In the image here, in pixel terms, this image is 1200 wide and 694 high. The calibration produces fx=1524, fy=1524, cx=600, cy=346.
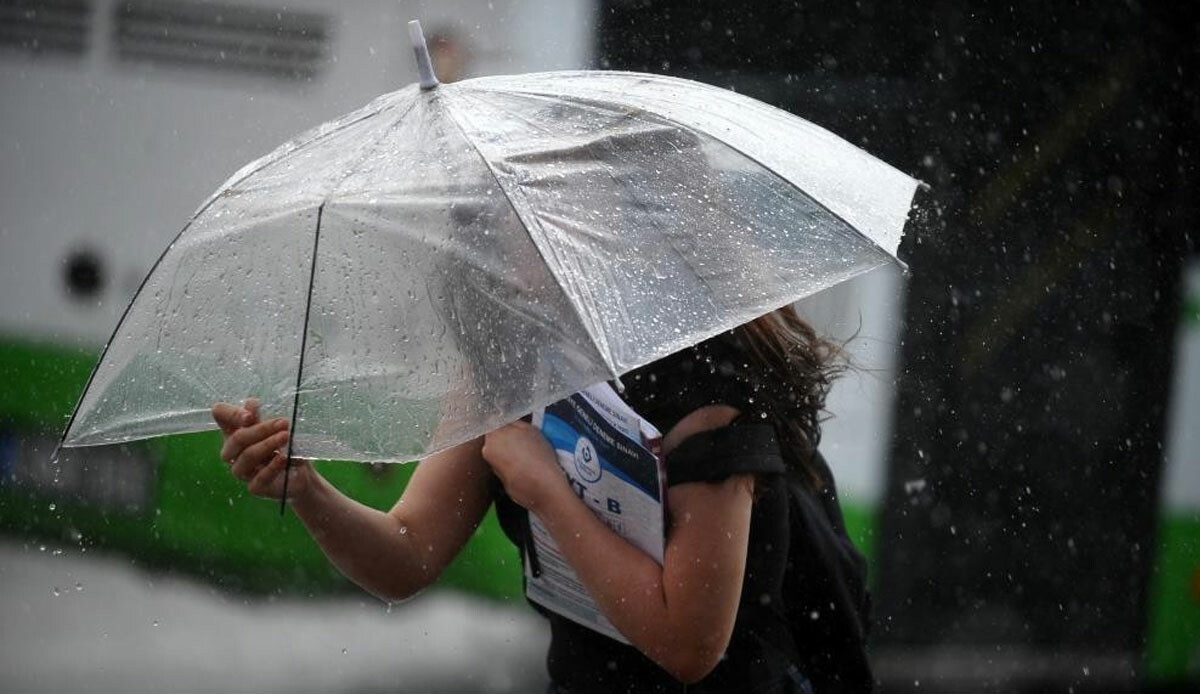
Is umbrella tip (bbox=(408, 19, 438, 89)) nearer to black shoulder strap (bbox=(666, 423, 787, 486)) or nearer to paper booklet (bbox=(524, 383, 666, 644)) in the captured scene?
paper booklet (bbox=(524, 383, 666, 644))

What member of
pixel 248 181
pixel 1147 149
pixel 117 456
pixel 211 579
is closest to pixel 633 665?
pixel 248 181

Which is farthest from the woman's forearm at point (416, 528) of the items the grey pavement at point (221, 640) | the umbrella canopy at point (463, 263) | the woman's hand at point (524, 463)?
the grey pavement at point (221, 640)

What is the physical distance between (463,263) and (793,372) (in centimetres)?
48

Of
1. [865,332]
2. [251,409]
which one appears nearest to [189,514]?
[865,332]

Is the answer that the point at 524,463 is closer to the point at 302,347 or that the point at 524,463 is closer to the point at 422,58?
the point at 302,347

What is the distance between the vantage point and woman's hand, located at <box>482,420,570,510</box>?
2.06m

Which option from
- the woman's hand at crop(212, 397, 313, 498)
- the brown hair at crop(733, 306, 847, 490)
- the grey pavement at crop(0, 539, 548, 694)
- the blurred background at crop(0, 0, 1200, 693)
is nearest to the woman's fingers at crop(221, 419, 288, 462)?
the woman's hand at crop(212, 397, 313, 498)

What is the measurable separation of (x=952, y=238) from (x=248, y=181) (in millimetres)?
4047

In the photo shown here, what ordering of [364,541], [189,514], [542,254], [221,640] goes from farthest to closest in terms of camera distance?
[221,640] → [189,514] → [364,541] → [542,254]

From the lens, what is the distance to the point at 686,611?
1966mm

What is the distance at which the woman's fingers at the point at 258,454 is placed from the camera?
1980 mm

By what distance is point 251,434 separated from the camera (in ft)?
6.49

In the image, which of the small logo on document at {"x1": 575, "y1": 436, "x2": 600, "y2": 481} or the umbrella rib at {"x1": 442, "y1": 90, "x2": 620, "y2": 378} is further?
the small logo on document at {"x1": 575, "y1": 436, "x2": 600, "y2": 481}

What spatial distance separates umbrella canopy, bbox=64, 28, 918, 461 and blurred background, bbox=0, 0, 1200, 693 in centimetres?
287
